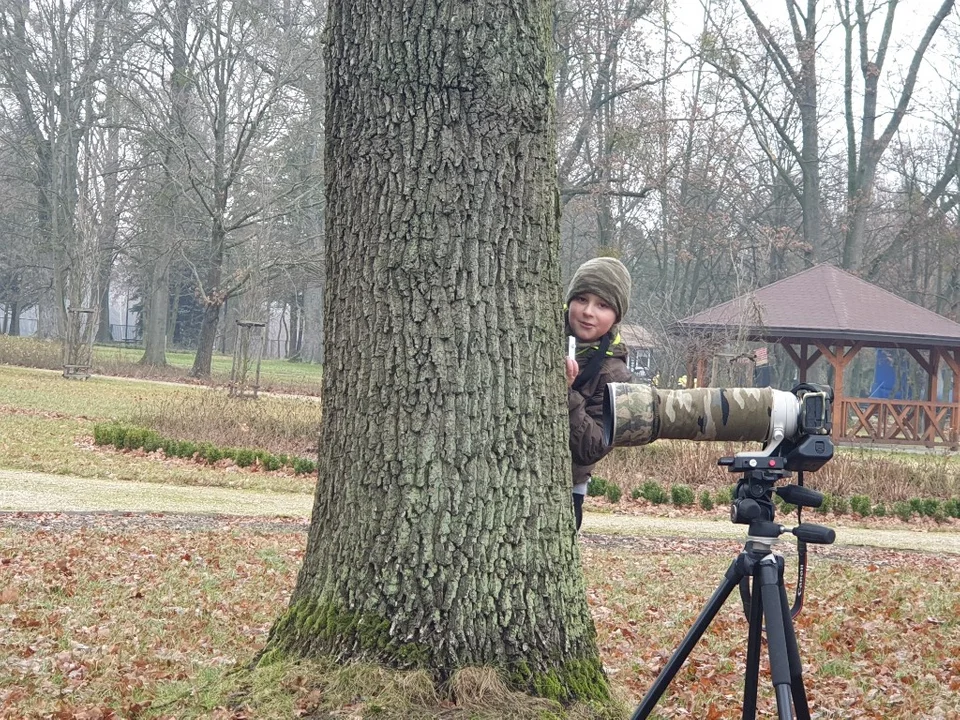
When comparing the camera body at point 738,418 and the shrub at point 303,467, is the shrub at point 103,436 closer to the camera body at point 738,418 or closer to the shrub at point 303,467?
the shrub at point 303,467

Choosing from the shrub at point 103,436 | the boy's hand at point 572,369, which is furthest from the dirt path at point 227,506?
the boy's hand at point 572,369

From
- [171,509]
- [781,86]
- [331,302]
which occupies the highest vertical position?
[781,86]

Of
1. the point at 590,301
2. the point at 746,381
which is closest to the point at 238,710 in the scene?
the point at 590,301

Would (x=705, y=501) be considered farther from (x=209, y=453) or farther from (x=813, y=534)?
(x=813, y=534)

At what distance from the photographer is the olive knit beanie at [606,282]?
3920 mm

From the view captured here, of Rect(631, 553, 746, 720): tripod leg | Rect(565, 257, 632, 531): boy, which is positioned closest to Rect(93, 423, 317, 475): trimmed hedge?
Rect(565, 257, 632, 531): boy

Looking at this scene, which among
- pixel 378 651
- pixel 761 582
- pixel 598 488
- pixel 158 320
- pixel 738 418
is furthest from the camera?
pixel 158 320

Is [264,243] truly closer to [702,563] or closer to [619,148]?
[619,148]

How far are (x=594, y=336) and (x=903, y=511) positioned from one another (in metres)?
10.3

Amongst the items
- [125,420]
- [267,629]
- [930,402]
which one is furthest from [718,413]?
[930,402]

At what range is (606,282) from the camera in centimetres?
392

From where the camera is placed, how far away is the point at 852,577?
7168 mm

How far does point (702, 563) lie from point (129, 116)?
29543 millimetres

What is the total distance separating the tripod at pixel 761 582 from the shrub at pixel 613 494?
32.8 feet
